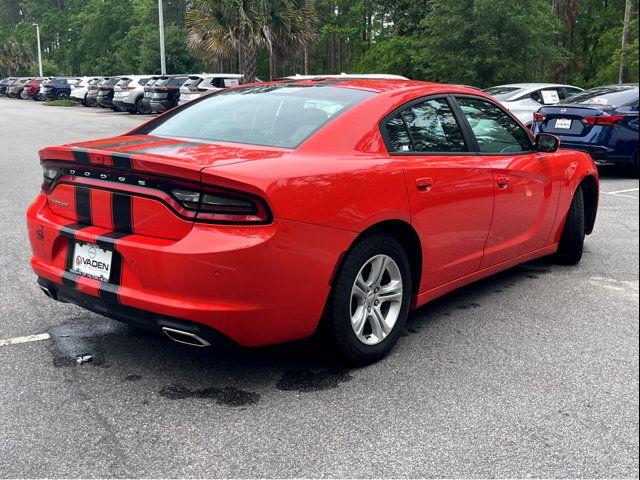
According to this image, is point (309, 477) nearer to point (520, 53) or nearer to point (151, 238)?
point (151, 238)

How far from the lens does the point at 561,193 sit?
5.16 m

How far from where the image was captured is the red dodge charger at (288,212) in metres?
3.03

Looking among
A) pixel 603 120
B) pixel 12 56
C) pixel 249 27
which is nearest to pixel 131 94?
pixel 249 27

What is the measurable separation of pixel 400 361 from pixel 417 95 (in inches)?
62.8

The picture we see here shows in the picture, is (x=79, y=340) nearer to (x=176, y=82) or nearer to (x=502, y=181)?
(x=502, y=181)

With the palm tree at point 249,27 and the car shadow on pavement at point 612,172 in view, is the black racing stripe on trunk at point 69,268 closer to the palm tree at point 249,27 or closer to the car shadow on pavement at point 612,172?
the car shadow on pavement at point 612,172

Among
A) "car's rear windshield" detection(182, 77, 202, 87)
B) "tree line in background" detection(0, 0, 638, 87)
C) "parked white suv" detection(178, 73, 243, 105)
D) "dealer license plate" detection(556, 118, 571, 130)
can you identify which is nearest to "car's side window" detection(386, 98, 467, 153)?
"tree line in background" detection(0, 0, 638, 87)

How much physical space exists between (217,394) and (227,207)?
3.05 feet

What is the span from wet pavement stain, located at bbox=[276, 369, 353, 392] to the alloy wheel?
22 centimetres

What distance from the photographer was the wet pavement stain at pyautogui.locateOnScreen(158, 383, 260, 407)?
127 inches

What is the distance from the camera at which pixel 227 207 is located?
305cm

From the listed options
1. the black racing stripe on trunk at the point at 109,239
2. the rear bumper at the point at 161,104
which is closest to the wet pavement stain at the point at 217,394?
the black racing stripe on trunk at the point at 109,239

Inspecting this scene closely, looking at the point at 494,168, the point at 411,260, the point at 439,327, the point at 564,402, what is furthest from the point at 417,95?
the point at 564,402

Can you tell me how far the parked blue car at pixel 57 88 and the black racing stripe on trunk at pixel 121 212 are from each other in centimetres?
4581
